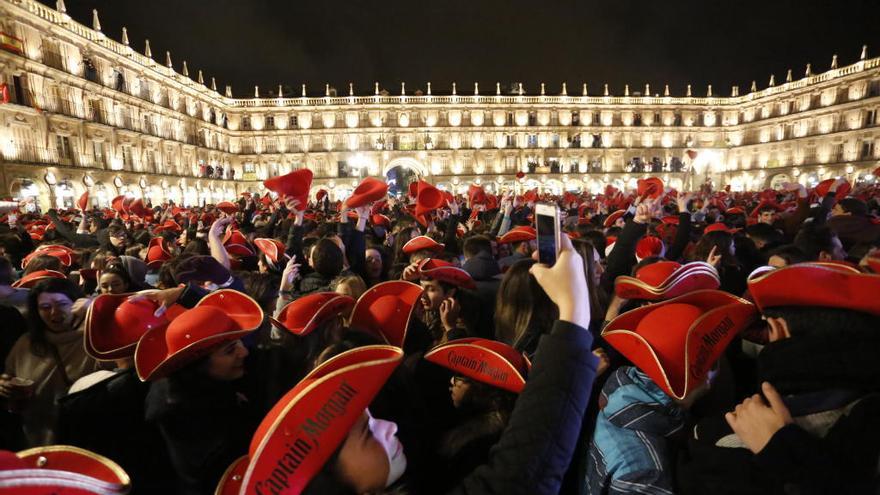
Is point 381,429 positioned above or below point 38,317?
below

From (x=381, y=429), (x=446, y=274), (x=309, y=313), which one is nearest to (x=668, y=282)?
(x=446, y=274)

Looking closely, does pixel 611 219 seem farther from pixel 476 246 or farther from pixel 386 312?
pixel 386 312

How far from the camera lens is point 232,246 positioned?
627cm

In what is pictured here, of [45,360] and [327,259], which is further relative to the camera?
[327,259]

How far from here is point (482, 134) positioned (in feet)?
184

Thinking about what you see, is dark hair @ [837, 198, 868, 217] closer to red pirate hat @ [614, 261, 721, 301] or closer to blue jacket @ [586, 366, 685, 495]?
red pirate hat @ [614, 261, 721, 301]

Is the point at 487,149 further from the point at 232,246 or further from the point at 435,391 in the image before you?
the point at 435,391

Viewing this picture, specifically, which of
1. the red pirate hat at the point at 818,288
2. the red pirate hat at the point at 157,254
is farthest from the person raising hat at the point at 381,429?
the red pirate hat at the point at 157,254

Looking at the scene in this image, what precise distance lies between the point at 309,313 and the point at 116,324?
1045 millimetres

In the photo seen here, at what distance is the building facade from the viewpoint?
4012cm

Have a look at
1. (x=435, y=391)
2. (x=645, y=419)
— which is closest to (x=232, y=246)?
(x=435, y=391)

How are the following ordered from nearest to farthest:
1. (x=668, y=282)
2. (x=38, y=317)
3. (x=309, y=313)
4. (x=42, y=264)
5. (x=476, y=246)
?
(x=668, y=282) → (x=309, y=313) → (x=38, y=317) → (x=42, y=264) → (x=476, y=246)

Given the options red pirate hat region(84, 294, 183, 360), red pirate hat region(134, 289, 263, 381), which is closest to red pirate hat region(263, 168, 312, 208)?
red pirate hat region(84, 294, 183, 360)

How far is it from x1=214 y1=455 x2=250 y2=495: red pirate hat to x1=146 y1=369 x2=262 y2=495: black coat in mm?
811
